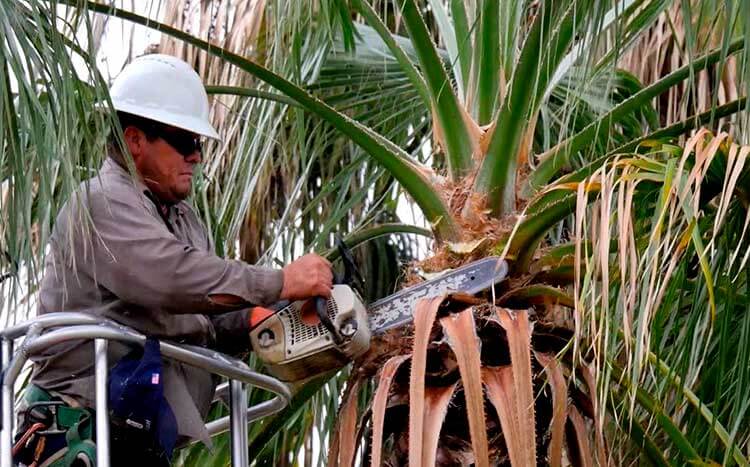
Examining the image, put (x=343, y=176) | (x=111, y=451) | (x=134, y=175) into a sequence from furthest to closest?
(x=343, y=176)
(x=111, y=451)
(x=134, y=175)

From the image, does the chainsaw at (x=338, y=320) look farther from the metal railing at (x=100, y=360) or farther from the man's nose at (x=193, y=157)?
the man's nose at (x=193, y=157)

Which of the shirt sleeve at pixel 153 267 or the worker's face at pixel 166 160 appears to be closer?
the shirt sleeve at pixel 153 267

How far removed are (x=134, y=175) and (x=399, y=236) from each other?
3.51m

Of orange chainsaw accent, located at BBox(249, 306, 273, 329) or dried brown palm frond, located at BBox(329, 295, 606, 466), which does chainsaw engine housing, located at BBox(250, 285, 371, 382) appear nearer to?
orange chainsaw accent, located at BBox(249, 306, 273, 329)

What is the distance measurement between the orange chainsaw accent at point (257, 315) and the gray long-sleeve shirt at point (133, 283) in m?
0.20

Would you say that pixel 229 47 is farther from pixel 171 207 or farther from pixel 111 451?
pixel 111 451

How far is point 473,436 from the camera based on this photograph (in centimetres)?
420

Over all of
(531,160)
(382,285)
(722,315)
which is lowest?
(382,285)

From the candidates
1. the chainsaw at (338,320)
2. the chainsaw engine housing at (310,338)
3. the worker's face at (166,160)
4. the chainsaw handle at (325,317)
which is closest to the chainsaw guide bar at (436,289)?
the chainsaw at (338,320)

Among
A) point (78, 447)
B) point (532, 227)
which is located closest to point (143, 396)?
point (78, 447)

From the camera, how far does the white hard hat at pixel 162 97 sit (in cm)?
471

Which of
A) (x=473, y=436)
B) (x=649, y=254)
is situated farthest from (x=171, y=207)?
(x=649, y=254)

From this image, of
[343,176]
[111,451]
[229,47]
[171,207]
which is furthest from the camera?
[229,47]

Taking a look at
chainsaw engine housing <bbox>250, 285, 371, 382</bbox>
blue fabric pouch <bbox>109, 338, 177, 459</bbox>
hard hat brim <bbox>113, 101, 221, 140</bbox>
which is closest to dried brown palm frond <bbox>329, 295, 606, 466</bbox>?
chainsaw engine housing <bbox>250, 285, 371, 382</bbox>
